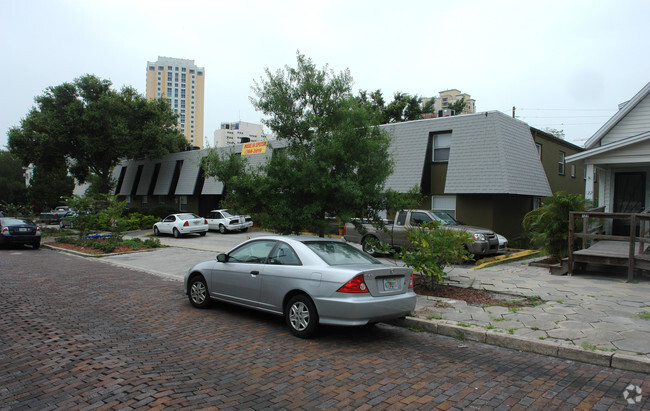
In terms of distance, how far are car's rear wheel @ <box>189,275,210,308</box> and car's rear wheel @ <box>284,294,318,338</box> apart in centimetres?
216

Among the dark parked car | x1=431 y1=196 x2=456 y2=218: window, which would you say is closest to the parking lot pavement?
x1=431 y1=196 x2=456 y2=218: window

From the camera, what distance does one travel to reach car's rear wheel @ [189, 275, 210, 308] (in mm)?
7637

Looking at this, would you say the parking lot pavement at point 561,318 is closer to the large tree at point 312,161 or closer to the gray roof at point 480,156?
the large tree at point 312,161

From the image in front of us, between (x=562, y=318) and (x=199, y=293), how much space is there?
6.00 metres

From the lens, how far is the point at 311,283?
5809mm

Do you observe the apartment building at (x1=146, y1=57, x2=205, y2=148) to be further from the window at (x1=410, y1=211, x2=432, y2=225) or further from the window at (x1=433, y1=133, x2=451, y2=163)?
the window at (x1=410, y1=211, x2=432, y2=225)

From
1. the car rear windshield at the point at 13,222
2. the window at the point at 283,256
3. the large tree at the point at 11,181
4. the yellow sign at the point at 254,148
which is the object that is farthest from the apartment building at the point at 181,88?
the window at the point at 283,256

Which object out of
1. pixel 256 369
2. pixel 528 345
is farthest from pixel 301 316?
pixel 528 345

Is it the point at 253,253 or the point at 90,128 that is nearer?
the point at 253,253

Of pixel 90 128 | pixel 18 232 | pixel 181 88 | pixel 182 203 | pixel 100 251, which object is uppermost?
pixel 181 88

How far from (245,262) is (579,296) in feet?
20.2

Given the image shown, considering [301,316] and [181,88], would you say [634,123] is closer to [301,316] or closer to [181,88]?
[301,316]

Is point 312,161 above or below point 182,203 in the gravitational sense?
above

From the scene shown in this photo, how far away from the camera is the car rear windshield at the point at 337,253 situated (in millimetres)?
6192
